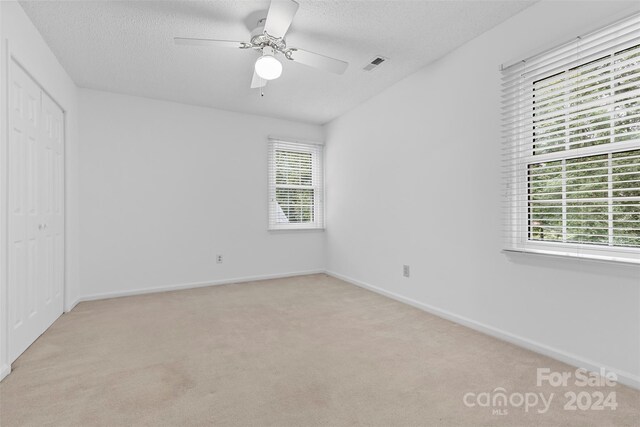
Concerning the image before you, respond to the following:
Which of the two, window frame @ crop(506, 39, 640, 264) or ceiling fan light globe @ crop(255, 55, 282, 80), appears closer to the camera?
window frame @ crop(506, 39, 640, 264)

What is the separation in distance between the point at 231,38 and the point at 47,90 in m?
1.68

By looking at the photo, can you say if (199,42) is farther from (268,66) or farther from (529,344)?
(529,344)

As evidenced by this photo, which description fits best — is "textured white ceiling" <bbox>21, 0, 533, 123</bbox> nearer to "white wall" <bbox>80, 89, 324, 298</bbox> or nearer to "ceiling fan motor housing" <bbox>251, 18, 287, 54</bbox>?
"ceiling fan motor housing" <bbox>251, 18, 287, 54</bbox>

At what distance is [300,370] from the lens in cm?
201

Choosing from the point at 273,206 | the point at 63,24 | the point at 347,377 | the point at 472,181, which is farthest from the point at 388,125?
the point at 63,24

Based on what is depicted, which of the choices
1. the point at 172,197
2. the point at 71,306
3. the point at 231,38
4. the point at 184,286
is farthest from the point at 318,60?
the point at 71,306

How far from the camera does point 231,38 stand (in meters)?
2.67

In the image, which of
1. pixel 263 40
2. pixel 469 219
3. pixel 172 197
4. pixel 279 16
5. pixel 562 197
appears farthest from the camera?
pixel 172 197

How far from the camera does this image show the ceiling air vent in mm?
3023

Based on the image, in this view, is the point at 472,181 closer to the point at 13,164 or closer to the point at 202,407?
the point at 202,407

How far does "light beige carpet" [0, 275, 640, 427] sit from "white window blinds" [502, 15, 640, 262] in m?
0.86

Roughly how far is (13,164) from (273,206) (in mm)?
3034

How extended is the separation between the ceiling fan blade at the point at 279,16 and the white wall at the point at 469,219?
1.66m

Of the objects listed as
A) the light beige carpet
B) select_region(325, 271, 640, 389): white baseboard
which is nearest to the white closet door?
the light beige carpet
